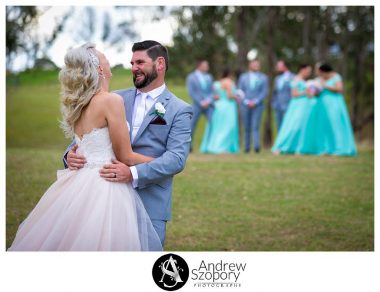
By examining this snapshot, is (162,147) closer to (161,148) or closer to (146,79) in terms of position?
(161,148)

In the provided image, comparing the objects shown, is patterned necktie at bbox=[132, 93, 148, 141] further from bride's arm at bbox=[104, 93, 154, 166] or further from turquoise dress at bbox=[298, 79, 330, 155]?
turquoise dress at bbox=[298, 79, 330, 155]

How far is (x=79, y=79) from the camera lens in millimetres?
4445

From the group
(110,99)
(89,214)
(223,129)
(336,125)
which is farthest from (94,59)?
(223,129)

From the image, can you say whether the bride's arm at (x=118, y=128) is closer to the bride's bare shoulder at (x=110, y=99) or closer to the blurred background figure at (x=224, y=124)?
the bride's bare shoulder at (x=110, y=99)

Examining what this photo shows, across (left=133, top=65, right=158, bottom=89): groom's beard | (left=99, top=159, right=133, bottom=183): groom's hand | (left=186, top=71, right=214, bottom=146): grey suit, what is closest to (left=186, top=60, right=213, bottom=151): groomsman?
(left=186, top=71, right=214, bottom=146): grey suit

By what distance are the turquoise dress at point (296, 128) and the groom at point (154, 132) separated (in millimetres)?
9907

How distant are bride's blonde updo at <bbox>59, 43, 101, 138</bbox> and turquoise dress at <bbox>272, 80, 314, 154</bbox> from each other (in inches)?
408

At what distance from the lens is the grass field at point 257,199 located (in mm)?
7891

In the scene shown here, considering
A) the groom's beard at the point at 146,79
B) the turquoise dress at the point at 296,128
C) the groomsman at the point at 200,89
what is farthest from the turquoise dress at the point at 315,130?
the groom's beard at the point at 146,79

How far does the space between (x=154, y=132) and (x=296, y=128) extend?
1017 centimetres

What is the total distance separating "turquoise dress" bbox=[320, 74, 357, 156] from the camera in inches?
553

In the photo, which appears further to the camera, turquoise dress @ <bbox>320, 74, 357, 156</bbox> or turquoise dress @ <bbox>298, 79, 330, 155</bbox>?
turquoise dress @ <bbox>298, 79, 330, 155</bbox>

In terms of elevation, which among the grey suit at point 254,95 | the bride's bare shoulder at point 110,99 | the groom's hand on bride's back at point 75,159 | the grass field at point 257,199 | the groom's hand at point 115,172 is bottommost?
the grass field at point 257,199
